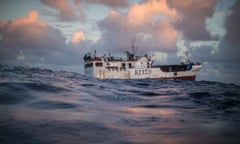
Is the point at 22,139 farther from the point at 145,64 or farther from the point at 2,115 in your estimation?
the point at 145,64

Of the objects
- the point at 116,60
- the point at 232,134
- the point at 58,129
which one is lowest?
the point at 232,134

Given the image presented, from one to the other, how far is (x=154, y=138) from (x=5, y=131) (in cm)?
260

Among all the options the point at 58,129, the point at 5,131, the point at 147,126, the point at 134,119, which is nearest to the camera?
the point at 5,131

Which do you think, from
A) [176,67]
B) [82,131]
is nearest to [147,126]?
[82,131]

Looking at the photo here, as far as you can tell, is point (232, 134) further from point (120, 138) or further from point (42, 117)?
point (42, 117)

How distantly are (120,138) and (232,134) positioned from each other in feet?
7.65

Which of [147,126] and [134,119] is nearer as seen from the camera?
[147,126]

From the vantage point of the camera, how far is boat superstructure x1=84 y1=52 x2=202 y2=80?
52.0 metres

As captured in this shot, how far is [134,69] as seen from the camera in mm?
53219

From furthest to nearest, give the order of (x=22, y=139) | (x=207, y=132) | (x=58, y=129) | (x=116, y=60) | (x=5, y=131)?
(x=116, y=60) < (x=207, y=132) < (x=58, y=129) < (x=5, y=131) < (x=22, y=139)

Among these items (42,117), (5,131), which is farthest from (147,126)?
(5,131)

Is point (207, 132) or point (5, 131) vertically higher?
point (5, 131)

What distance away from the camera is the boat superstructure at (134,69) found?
52.0 m

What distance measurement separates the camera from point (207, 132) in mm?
3885
